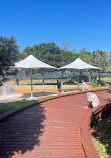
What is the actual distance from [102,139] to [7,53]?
681cm

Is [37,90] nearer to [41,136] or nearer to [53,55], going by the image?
[41,136]

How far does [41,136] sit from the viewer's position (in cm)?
443

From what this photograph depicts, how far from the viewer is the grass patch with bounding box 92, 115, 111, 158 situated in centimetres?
438

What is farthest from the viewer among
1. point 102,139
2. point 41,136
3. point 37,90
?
point 37,90

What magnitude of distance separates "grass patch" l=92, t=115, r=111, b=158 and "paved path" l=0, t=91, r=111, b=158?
2.86 ft

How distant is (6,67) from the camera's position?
855 cm

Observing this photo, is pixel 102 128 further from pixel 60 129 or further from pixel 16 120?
pixel 16 120

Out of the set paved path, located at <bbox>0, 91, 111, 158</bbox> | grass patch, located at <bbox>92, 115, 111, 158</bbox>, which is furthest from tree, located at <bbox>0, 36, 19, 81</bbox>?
grass patch, located at <bbox>92, 115, 111, 158</bbox>

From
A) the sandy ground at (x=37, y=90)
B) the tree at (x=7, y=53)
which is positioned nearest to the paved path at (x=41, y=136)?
the tree at (x=7, y=53)

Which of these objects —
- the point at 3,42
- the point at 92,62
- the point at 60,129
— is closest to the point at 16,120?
the point at 60,129

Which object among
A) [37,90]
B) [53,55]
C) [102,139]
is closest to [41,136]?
[102,139]

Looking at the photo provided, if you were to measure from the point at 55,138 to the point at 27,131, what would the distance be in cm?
105

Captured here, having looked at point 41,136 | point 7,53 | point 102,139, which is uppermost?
point 7,53

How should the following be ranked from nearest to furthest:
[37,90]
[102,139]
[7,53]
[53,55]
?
1. [102,139]
2. [7,53]
3. [37,90]
4. [53,55]
